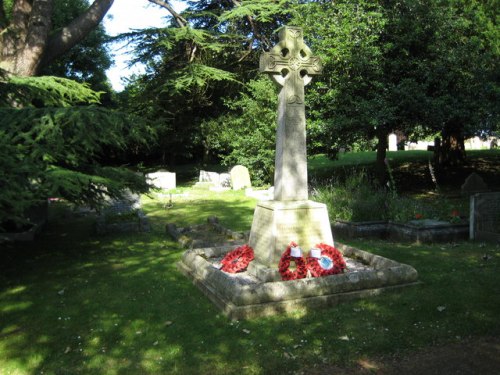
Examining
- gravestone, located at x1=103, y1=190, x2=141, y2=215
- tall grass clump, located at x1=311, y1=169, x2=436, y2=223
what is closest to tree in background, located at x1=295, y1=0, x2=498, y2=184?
tall grass clump, located at x1=311, y1=169, x2=436, y2=223

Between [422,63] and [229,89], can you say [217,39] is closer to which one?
[229,89]

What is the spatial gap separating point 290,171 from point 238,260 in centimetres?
159

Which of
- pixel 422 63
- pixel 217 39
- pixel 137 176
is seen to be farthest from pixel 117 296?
pixel 217 39

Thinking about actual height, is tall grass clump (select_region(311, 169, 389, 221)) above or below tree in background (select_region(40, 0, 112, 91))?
below

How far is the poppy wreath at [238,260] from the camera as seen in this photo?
22.3ft

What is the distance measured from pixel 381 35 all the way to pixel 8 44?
1181 cm

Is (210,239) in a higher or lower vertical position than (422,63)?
lower

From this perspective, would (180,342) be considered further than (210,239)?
No

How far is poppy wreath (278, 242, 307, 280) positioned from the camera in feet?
20.2

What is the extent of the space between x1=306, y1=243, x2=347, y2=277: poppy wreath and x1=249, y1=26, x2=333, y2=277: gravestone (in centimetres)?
27

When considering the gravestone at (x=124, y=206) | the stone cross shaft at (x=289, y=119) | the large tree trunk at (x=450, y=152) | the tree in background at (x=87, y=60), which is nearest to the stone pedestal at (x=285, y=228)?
the stone cross shaft at (x=289, y=119)

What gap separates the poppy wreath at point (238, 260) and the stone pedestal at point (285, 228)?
121 mm

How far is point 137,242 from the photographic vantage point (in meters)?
9.90

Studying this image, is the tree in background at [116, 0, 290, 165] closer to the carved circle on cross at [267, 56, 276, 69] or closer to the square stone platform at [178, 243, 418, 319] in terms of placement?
the carved circle on cross at [267, 56, 276, 69]
